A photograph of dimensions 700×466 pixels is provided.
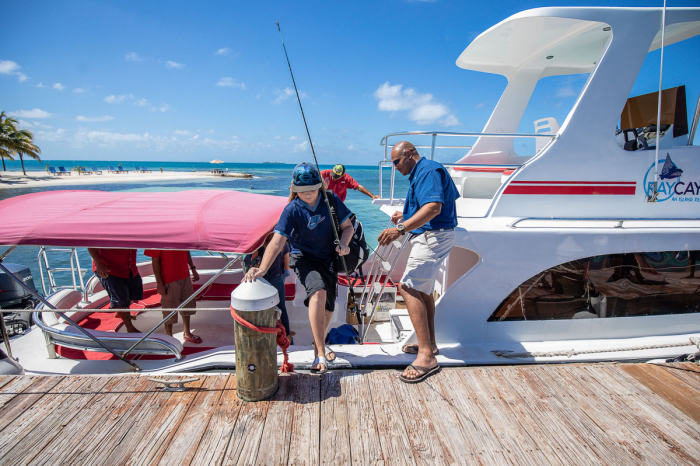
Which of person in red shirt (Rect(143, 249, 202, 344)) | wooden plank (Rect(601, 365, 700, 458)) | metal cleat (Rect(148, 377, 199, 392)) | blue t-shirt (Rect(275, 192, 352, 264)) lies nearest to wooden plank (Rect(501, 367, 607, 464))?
wooden plank (Rect(601, 365, 700, 458))

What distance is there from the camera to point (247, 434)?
210 cm

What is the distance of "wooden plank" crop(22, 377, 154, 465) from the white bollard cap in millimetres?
1101

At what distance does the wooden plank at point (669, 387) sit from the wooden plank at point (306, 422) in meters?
2.47

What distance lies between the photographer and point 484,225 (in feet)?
10.7

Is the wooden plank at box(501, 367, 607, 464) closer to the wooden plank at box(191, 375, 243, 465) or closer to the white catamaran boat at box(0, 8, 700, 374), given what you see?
the white catamaran boat at box(0, 8, 700, 374)

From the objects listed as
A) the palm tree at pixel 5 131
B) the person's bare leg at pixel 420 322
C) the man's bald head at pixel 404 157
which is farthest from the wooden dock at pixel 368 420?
the palm tree at pixel 5 131

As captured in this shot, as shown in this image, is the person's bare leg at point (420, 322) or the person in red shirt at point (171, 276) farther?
the person in red shirt at point (171, 276)

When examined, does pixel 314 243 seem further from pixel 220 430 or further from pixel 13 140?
pixel 13 140

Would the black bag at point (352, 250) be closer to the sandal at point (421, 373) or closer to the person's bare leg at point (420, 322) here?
the person's bare leg at point (420, 322)

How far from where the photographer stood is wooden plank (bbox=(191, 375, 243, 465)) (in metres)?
1.94

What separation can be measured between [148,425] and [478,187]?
4886mm

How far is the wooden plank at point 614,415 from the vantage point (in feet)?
6.66

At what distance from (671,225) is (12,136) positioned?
55.3 m

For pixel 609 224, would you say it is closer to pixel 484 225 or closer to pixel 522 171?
pixel 522 171
